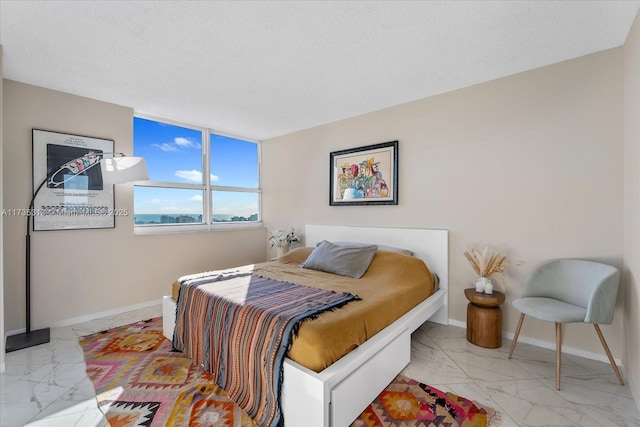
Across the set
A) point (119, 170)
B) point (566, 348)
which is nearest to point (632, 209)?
point (566, 348)

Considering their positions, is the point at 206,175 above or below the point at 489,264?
above

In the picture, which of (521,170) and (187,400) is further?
(521,170)

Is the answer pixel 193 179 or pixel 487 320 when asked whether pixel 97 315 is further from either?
pixel 487 320

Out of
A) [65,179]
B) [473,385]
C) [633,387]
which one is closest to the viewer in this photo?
[633,387]

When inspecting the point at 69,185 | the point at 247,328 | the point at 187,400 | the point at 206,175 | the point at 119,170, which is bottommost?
the point at 187,400

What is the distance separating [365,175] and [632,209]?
234 cm

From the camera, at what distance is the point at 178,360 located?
2.28m

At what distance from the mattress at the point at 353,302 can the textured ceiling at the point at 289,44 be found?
182cm

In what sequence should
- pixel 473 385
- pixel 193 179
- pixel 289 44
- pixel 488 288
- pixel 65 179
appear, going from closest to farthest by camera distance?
pixel 473 385 → pixel 289 44 → pixel 488 288 → pixel 65 179 → pixel 193 179

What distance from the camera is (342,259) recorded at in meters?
2.95

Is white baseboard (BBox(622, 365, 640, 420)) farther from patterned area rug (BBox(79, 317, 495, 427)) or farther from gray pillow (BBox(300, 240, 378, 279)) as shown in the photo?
gray pillow (BBox(300, 240, 378, 279))

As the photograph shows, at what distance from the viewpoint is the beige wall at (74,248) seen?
269cm

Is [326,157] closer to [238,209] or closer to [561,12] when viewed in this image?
[238,209]

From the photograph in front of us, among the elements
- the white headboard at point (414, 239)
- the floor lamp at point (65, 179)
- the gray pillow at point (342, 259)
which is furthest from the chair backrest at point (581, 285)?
the floor lamp at point (65, 179)
